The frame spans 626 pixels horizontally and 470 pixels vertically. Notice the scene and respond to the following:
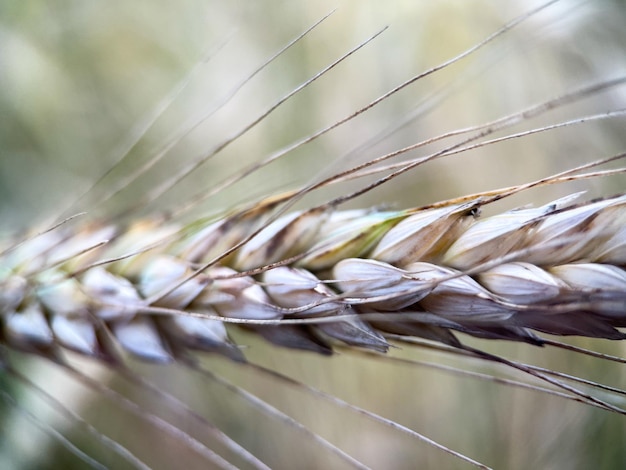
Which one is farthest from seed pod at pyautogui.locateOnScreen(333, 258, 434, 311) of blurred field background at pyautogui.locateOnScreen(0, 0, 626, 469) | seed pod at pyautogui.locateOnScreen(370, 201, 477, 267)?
blurred field background at pyautogui.locateOnScreen(0, 0, 626, 469)

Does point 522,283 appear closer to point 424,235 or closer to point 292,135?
point 424,235

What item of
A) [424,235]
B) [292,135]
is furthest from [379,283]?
[292,135]

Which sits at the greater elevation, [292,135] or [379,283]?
[292,135]

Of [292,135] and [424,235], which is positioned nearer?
[424,235]

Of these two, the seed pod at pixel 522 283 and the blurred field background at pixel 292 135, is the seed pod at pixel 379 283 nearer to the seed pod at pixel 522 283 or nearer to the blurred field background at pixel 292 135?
the seed pod at pixel 522 283

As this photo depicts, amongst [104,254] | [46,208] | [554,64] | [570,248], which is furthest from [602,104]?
[46,208]

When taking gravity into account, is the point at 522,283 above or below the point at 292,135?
below

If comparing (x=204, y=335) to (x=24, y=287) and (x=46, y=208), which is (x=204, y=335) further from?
(x=46, y=208)

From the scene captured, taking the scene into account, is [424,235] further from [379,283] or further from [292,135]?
[292,135]
